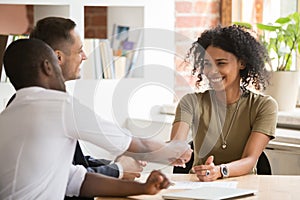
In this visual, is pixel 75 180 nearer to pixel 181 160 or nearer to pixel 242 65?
pixel 181 160

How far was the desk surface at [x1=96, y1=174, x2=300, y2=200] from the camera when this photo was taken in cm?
226

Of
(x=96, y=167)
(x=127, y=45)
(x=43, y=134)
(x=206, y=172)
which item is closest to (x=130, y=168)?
(x=96, y=167)

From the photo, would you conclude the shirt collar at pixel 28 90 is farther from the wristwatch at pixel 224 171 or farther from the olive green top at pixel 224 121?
the olive green top at pixel 224 121

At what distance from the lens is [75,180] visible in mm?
2293

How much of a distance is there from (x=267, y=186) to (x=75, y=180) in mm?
653

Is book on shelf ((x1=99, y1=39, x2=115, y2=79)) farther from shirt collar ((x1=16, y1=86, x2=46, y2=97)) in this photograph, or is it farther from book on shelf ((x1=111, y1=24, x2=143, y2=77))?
shirt collar ((x1=16, y1=86, x2=46, y2=97))

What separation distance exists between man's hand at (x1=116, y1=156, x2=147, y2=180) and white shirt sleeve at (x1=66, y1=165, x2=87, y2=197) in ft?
0.73

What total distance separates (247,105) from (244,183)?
0.55m

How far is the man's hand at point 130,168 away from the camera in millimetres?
2486

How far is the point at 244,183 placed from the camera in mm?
2512

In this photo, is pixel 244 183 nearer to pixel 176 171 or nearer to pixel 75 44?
pixel 176 171

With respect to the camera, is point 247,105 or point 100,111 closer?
point 247,105

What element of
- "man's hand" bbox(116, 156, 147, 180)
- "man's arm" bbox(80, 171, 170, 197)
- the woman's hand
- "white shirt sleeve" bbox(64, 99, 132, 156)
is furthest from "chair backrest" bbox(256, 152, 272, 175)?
"white shirt sleeve" bbox(64, 99, 132, 156)

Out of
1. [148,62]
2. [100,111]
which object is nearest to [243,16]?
[148,62]
